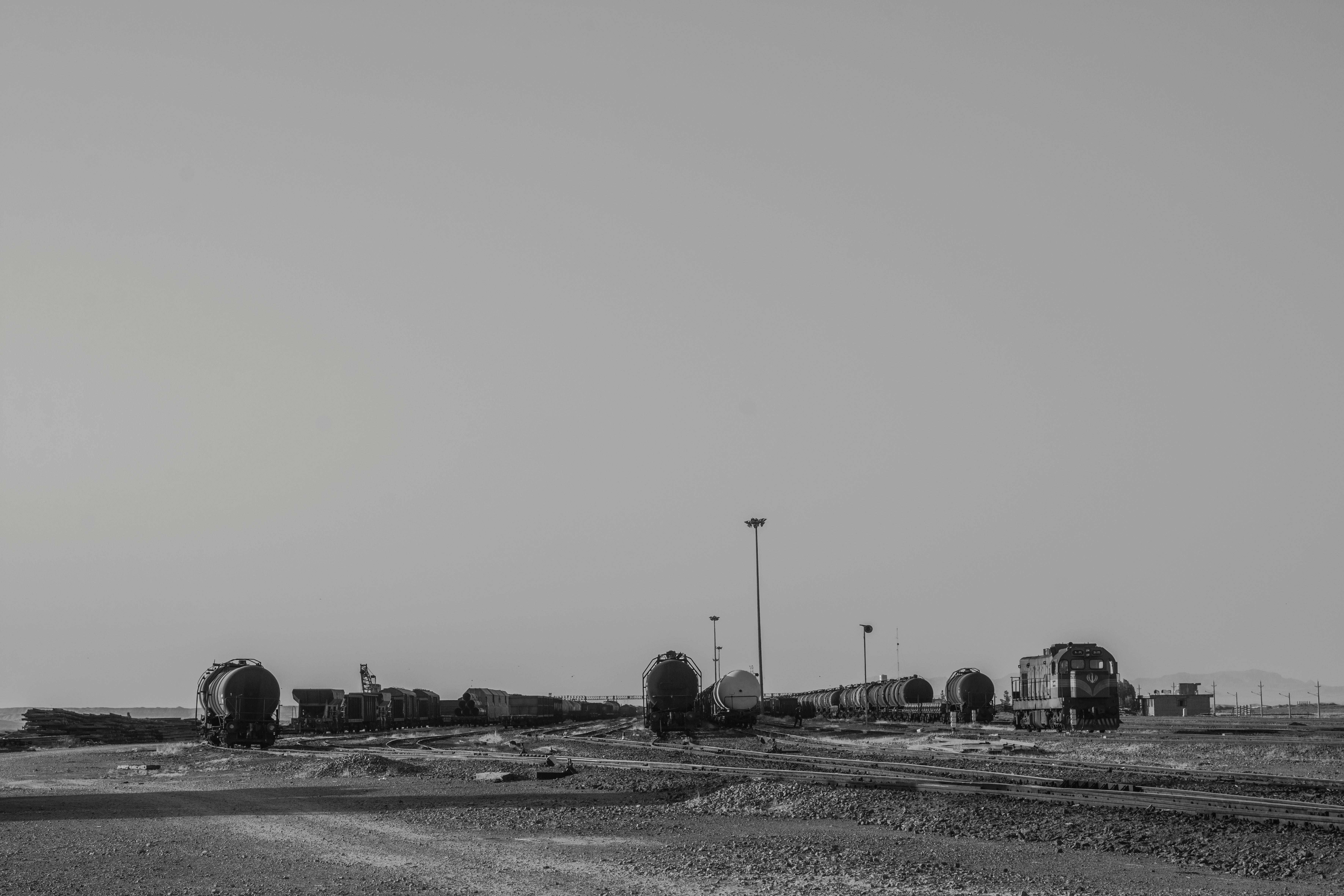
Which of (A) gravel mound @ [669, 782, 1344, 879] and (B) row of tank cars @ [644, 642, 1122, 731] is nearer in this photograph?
(A) gravel mound @ [669, 782, 1344, 879]

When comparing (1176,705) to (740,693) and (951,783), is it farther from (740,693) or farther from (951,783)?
(951,783)

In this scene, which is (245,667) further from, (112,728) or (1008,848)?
(1008,848)

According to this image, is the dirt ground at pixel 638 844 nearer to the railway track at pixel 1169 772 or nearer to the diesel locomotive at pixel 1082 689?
the railway track at pixel 1169 772

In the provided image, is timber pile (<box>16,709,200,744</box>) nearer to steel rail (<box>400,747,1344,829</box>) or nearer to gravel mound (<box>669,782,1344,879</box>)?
steel rail (<box>400,747,1344,829</box>)

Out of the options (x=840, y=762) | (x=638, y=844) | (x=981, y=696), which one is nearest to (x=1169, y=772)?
(x=840, y=762)

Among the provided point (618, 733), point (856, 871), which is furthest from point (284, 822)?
point (618, 733)

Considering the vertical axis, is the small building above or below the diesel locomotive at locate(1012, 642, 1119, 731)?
below

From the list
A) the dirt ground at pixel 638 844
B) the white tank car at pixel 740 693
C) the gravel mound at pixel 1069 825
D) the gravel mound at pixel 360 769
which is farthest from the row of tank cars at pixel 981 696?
the gravel mound at pixel 1069 825

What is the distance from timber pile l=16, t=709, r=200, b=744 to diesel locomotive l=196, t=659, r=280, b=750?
12.7 meters

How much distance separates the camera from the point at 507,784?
28438mm

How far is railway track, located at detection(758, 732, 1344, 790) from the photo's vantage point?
77.2 ft

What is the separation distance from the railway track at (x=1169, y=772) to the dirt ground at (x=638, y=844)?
684 cm

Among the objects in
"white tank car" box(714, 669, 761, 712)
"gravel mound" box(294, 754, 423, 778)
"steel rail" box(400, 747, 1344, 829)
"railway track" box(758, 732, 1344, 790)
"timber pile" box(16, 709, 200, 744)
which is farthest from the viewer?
"timber pile" box(16, 709, 200, 744)

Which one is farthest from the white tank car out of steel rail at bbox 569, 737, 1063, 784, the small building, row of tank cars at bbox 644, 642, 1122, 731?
the small building
